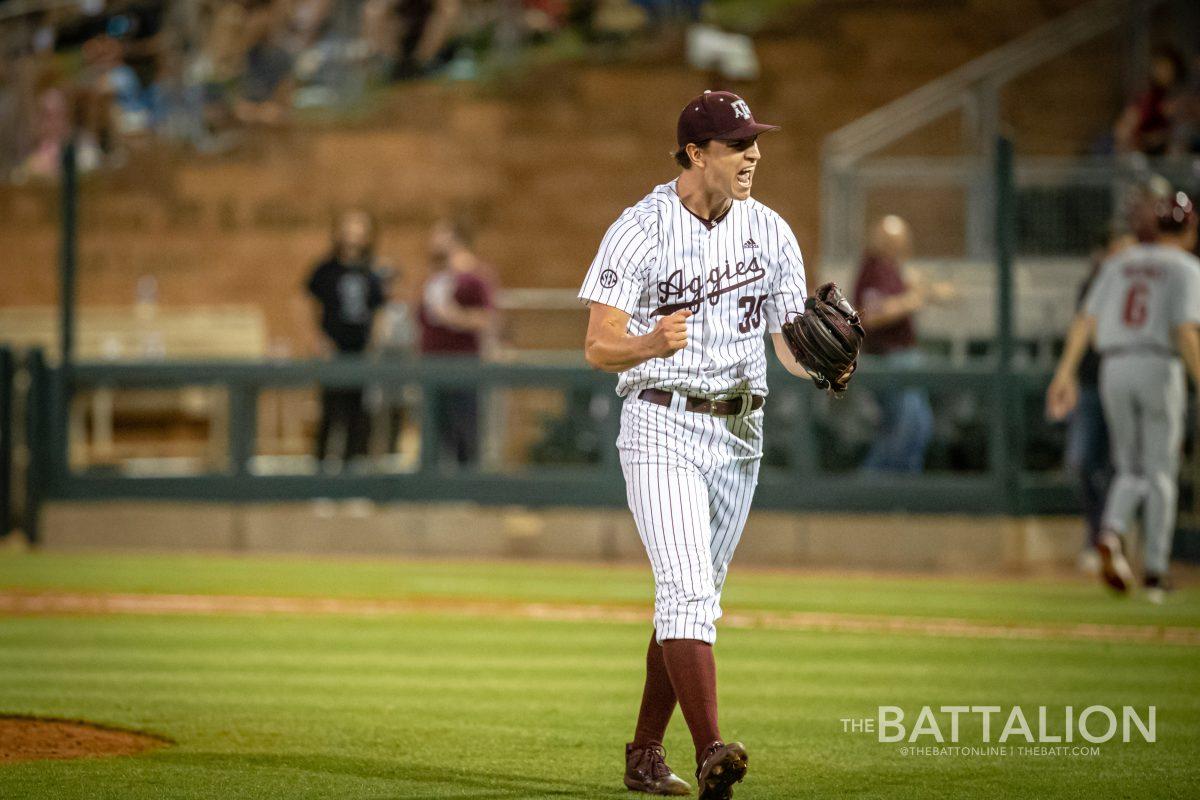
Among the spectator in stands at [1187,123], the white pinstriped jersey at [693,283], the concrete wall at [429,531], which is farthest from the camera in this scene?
the spectator in stands at [1187,123]

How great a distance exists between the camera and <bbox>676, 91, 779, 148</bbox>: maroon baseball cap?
5590 millimetres

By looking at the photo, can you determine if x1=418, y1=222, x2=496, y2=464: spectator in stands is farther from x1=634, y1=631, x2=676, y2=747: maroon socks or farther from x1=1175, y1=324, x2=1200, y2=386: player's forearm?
x1=634, y1=631, x2=676, y2=747: maroon socks

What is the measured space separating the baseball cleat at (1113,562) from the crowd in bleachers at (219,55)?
405 inches

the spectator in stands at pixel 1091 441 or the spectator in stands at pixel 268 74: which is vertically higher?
the spectator in stands at pixel 268 74

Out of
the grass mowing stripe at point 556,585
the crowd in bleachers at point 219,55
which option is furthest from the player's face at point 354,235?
the crowd in bleachers at point 219,55

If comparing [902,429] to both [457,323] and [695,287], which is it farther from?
[695,287]

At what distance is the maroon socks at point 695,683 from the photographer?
209 inches

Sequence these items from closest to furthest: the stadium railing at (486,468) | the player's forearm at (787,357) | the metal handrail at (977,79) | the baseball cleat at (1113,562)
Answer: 1. the player's forearm at (787,357)
2. the baseball cleat at (1113,562)
3. the stadium railing at (486,468)
4. the metal handrail at (977,79)

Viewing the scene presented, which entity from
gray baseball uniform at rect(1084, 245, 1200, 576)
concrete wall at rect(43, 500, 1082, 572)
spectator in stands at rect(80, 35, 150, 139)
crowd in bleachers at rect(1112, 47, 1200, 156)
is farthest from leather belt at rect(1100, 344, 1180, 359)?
spectator in stands at rect(80, 35, 150, 139)

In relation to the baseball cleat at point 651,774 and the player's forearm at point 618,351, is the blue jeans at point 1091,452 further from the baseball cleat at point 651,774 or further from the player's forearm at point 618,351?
the player's forearm at point 618,351

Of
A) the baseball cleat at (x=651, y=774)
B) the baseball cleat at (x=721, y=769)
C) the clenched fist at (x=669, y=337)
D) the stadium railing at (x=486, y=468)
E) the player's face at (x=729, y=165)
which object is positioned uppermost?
the player's face at (x=729, y=165)

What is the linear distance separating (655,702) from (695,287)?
1.24m

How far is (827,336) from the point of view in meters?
5.71

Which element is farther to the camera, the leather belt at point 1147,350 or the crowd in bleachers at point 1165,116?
the crowd in bleachers at point 1165,116
